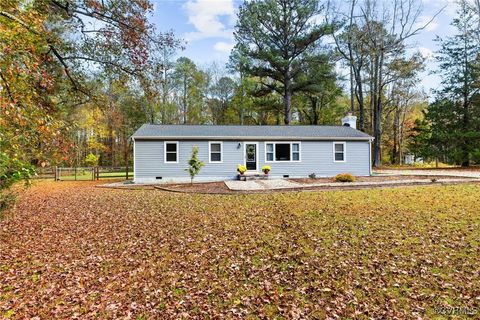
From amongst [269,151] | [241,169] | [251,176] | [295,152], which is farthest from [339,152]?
[241,169]

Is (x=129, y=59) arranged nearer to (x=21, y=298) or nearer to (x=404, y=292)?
(x=21, y=298)

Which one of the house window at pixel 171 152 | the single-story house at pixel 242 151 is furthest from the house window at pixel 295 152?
the house window at pixel 171 152

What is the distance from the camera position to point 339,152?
16859mm

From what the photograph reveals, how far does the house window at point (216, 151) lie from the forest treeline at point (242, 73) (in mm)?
4764

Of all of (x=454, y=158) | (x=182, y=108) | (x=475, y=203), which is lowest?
(x=475, y=203)

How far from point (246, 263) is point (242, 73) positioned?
2491 centimetres

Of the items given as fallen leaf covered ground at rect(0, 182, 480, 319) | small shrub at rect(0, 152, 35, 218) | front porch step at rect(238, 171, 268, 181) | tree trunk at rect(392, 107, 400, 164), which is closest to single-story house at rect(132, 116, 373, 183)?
front porch step at rect(238, 171, 268, 181)

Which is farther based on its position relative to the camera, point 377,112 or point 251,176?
point 377,112

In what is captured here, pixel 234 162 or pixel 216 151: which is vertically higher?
pixel 216 151

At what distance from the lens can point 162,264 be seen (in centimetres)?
451

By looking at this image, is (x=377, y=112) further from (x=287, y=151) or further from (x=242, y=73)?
(x=287, y=151)

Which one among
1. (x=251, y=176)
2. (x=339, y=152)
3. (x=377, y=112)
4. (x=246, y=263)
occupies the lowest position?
(x=246, y=263)

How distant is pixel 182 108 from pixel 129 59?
25021 mm

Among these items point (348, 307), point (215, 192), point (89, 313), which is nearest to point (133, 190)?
point (215, 192)
